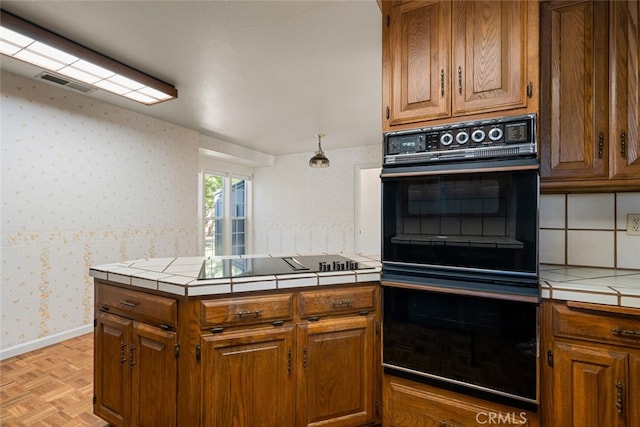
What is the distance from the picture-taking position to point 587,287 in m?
1.25

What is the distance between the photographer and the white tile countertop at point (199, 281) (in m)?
1.31

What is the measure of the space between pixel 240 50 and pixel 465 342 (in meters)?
2.30

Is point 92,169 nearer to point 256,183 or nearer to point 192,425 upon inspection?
point 192,425

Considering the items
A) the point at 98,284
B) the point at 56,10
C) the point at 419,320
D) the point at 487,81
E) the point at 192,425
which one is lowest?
the point at 192,425

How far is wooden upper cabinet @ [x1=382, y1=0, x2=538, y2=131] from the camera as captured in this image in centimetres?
128

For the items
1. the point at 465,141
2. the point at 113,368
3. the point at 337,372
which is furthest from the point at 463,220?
the point at 113,368

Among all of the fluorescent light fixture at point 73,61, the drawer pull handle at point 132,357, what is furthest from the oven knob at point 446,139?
the fluorescent light fixture at point 73,61

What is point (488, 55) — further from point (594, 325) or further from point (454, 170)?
point (594, 325)

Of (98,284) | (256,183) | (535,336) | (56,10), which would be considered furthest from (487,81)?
(256,183)

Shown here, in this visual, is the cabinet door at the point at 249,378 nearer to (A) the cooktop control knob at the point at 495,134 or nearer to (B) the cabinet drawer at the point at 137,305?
(B) the cabinet drawer at the point at 137,305

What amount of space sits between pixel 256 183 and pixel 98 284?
4.85 metres

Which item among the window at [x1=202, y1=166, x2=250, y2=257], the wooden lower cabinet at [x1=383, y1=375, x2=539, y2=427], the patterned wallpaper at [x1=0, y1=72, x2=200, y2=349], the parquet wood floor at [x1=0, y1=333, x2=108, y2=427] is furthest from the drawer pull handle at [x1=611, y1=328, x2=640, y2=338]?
the window at [x1=202, y1=166, x2=250, y2=257]

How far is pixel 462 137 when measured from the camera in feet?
4.44

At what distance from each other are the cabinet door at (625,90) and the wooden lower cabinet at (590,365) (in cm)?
69
